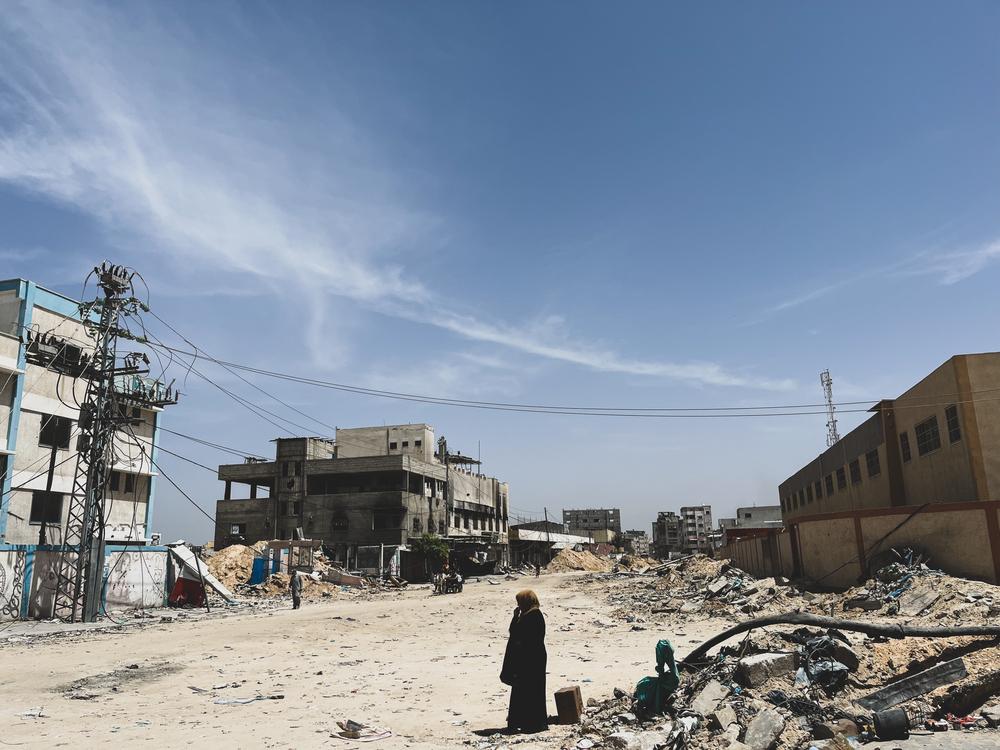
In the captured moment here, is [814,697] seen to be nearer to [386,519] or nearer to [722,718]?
[722,718]

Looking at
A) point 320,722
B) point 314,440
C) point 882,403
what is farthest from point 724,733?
point 314,440

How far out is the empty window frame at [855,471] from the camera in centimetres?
3132

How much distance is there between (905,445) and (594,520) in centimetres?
12555

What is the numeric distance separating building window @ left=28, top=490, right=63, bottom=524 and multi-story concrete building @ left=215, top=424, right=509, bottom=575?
25.7 m

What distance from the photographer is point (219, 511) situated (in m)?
66.9

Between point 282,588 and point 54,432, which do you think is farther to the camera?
point 282,588

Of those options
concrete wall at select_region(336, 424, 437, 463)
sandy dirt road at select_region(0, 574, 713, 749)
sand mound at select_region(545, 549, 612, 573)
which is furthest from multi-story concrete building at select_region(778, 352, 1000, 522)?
concrete wall at select_region(336, 424, 437, 463)

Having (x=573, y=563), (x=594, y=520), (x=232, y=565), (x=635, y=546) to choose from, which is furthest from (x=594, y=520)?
(x=232, y=565)

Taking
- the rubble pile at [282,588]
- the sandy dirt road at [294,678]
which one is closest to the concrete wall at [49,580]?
the sandy dirt road at [294,678]

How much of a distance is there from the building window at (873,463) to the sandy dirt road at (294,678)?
47.3ft

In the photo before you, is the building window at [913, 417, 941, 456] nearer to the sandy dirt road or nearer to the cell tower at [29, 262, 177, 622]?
the sandy dirt road

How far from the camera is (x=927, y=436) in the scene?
23.5m

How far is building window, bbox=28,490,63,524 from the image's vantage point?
1260 inches

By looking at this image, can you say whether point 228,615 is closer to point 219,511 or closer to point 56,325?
point 56,325
